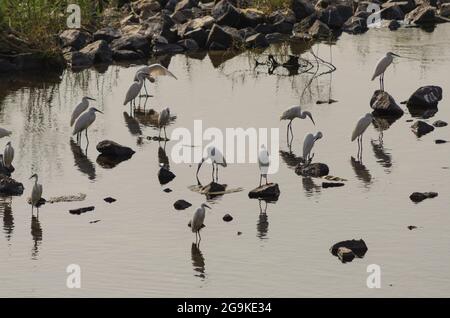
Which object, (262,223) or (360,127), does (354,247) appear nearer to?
(262,223)

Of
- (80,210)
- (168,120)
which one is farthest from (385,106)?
(80,210)

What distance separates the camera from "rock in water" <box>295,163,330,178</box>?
2155 cm

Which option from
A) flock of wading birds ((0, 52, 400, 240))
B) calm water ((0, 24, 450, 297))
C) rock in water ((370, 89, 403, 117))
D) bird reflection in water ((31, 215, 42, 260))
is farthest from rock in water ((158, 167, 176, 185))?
rock in water ((370, 89, 403, 117))

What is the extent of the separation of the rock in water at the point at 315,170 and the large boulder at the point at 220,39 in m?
14.9

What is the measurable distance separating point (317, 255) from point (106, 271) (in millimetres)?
2762

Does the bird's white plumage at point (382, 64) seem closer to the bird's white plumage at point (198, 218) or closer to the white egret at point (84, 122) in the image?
the white egret at point (84, 122)

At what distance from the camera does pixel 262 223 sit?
19.1 m

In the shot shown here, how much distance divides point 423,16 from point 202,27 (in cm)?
716

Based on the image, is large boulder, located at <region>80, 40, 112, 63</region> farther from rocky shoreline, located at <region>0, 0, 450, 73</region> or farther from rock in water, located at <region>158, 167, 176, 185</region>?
rock in water, located at <region>158, 167, 176, 185</region>

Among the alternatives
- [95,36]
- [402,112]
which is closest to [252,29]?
[95,36]

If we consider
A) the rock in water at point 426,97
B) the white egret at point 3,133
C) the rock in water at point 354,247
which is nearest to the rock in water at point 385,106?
the rock in water at point 426,97

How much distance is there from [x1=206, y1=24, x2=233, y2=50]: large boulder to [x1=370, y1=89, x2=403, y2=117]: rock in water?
10213mm

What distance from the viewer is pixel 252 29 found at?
37875 mm
